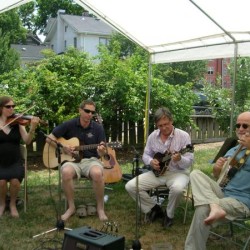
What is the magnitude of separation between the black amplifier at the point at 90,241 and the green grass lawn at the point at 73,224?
71 centimetres

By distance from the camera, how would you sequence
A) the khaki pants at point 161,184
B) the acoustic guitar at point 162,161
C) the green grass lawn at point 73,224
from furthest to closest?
the acoustic guitar at point 162,161
the khaki pants at point 161,184
the green grass lawn at point 73,224

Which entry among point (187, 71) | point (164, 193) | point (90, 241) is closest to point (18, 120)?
point (164, 193)

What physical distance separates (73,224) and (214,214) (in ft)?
5.75

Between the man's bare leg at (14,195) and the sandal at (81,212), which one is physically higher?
the man's bare leg at (14,195)

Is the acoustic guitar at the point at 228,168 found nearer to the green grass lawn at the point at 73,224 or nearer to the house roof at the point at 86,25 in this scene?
the green grass lawn at the point at 73,224

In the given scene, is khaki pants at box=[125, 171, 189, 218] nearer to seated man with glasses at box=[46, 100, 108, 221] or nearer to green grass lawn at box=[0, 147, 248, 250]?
green grass lawn at box=[0, 147, 248, 250]

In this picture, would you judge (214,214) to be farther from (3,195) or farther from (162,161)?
(3,195)

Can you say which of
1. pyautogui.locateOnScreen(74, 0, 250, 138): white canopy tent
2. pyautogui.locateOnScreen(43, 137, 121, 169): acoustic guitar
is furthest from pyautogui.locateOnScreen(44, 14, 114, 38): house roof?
pyautogui.locateOnScreen(43, 137, 121, 169): acoustic guitar

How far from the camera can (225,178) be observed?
3.38 meters

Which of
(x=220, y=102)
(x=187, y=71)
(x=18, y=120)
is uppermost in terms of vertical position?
(x=187, y=71)

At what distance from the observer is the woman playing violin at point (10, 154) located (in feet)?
14.0

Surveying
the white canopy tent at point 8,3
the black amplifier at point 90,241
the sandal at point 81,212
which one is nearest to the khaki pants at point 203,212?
the black amplifier at point 90,241

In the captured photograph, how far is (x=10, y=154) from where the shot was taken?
437cm

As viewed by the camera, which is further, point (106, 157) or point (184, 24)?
point (184, 24)
